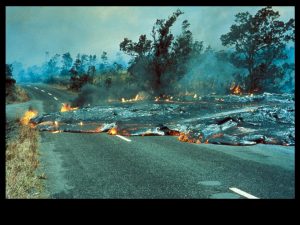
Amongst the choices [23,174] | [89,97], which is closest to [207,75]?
[89,97]

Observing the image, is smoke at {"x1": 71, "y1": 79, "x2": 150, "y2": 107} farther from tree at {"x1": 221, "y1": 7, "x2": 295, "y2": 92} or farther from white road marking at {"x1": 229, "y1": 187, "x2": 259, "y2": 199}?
white road marking at {"x1": 229, "y1": 187, "x2": 259, "y2": 199}

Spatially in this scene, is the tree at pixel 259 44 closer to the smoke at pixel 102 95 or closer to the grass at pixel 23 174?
the smoke at pixel 102 95

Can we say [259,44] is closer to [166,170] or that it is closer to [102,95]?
[102,95]

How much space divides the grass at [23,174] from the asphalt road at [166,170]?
27 cm

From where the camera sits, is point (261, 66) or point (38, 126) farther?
point (261, 66)

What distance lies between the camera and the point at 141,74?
4122 cm

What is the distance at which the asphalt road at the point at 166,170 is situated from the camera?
21.2ft

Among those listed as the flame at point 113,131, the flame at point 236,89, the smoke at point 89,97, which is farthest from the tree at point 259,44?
the flame at point 113,131

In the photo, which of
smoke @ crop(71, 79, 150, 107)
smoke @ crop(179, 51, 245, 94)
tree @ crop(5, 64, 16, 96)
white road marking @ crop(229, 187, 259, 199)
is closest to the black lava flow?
white road marking @ crop(229, 187, 259, 199)

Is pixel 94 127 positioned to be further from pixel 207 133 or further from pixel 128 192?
pixel 128 192
